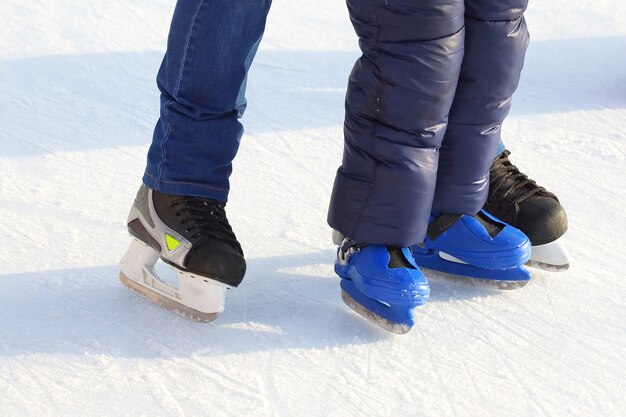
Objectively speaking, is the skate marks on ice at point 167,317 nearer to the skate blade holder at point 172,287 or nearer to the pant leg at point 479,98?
the skate blade holder at point 172,287

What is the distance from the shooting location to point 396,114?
4.54 feet

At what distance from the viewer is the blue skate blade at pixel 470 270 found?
1637mm

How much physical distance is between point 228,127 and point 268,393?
411 mm

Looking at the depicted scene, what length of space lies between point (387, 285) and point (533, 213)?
0.36 metres

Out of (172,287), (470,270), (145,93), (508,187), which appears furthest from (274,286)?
(145,93)

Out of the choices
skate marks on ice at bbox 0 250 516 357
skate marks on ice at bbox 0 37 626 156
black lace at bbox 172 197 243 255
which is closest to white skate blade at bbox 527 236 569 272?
skate marks on ice at bbox 0 250 516 357

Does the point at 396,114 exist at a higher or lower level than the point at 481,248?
higher

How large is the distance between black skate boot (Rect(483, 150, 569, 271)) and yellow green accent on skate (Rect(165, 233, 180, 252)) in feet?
1.80

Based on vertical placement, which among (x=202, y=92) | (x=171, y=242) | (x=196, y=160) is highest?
(x=202, y=92)

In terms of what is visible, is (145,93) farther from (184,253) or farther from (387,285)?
(387,285)

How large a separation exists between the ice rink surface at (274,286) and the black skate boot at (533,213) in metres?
0.04

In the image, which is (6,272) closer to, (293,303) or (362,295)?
(293,303)

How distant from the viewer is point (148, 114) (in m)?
2.35

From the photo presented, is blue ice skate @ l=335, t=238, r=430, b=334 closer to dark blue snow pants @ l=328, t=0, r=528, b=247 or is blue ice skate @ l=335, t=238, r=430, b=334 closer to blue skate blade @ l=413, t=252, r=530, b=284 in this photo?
dark blue snow pants @ l=328, t=0, r=528, b=247
